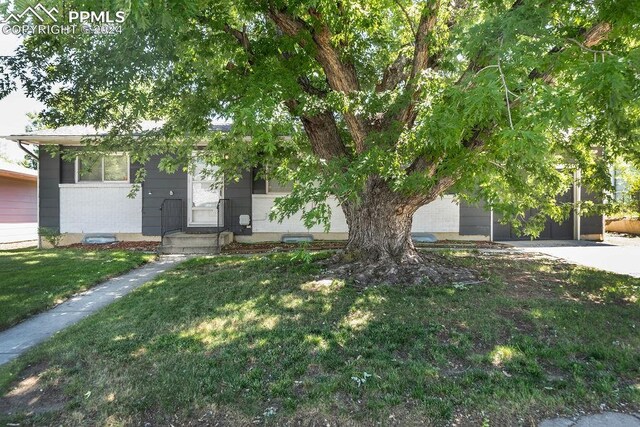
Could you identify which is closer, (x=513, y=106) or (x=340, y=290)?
(x=513, y=106)

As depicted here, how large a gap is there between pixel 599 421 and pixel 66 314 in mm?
5613

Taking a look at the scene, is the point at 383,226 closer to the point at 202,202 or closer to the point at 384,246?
the point at 384,246

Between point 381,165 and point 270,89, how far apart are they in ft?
5.56

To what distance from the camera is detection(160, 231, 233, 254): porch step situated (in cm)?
967

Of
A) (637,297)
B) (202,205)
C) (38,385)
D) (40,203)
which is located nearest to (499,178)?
(637,297)

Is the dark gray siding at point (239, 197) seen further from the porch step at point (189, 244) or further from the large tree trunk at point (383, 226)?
the large tree trunk at point (383, 226)

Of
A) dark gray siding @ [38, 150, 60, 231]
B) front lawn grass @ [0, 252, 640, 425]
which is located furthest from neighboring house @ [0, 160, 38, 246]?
front lawn grass @ [0, 252, 640, 425]

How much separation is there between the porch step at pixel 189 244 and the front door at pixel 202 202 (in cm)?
152

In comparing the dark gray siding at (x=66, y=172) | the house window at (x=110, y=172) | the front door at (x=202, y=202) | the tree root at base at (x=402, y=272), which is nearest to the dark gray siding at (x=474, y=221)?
the tree root at base at (x=402, y=272)

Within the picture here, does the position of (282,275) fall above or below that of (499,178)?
below

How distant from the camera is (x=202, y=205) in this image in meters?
11.6

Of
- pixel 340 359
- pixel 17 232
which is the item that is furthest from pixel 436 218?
pixel 17 232

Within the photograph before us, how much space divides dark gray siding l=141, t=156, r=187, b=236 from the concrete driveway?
391 inches

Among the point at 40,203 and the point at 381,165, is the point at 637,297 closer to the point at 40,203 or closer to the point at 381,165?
the point at 381,165
